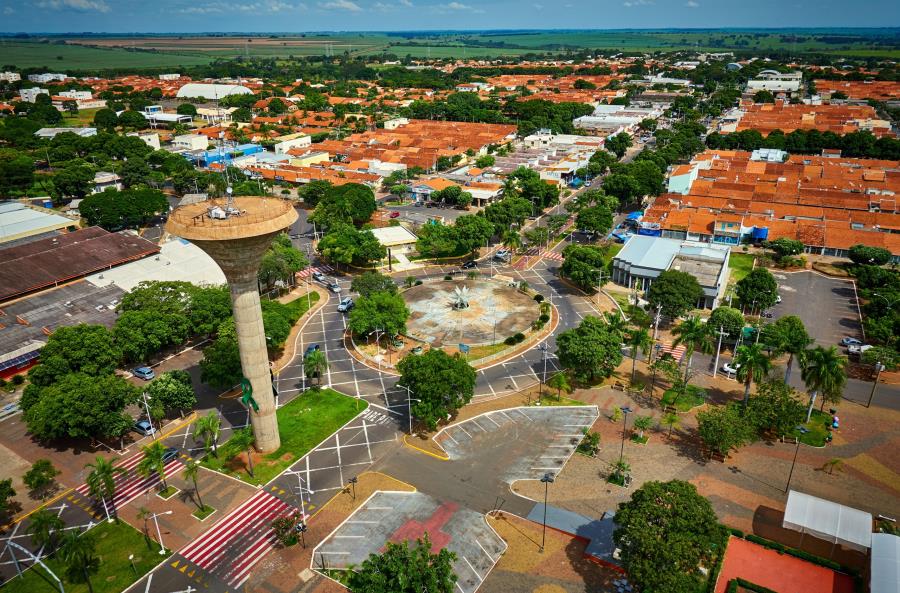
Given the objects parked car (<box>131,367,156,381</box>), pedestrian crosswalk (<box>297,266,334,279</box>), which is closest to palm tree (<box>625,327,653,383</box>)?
pedestrian crosswalk (<box>297,266,334,279</box>)

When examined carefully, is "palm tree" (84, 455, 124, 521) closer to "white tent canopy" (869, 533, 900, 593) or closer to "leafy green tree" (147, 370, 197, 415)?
"leafy green tree" (147, 370, 197, 415)

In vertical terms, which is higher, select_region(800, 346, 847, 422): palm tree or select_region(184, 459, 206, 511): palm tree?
select_region(800, 346, 847, 422): palm tree

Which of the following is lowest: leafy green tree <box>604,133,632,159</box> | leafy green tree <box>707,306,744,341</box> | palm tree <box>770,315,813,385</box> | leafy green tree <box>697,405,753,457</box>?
leafy green tree <box>697,405,753,457</box>

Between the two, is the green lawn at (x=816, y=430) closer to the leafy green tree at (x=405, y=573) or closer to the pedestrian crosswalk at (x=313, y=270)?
the leafy green tree at (x=405, y=573)

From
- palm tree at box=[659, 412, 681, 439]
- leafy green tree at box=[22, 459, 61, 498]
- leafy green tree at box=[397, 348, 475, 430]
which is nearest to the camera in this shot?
leafy green tree at box=[22, 459, 61, 498]

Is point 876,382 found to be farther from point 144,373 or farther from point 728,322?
point 144,373

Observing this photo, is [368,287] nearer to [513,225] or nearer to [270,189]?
[513,225]

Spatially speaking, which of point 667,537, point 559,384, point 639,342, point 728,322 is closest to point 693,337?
point 639,342
